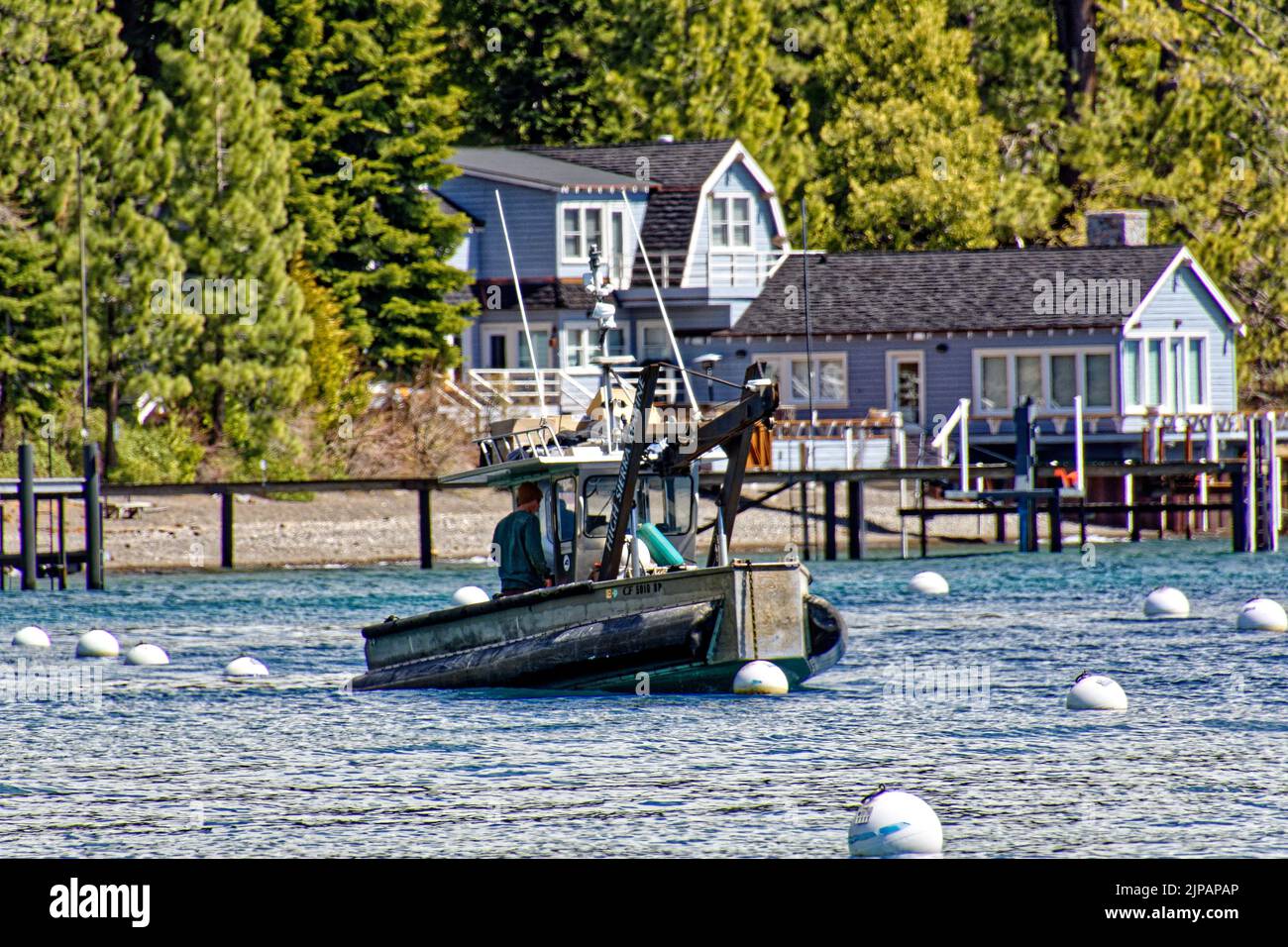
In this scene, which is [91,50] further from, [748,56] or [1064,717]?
[1064,717]

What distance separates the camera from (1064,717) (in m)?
23.2

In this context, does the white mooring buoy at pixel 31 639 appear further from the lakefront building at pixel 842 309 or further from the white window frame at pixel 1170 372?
the white window frame at pixel 1170 372

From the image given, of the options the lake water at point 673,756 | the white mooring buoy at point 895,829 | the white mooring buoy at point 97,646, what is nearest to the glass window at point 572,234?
the lake water at point 673,756

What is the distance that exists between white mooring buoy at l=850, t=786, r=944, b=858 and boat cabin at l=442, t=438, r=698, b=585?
8386 mm

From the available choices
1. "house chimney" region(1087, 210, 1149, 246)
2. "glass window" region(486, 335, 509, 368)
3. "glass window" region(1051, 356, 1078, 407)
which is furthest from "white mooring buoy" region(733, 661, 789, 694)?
"house chimney" region(1087, 210, 1149, 246)

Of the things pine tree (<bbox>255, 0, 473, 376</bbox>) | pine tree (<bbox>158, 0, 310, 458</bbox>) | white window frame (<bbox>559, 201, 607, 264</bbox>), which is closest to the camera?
pine tree (<bbox>158, 0, 310, 458</bbox>)

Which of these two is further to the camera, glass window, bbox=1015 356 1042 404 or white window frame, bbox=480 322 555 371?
white window frame, bbox=480 322 555 371

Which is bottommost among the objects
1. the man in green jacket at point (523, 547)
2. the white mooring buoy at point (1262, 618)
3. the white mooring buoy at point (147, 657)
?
the white mooring buoy at point (147, 657)

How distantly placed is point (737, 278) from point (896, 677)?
36.7 m

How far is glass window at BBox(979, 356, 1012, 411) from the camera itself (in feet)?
196

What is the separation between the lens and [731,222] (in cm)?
6538

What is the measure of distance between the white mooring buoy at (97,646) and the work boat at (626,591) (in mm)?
5884

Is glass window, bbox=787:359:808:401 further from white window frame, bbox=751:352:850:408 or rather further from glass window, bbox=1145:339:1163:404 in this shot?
glass window, bbox=1145:339:1163:404

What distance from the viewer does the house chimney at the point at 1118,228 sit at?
6450 centimetres
